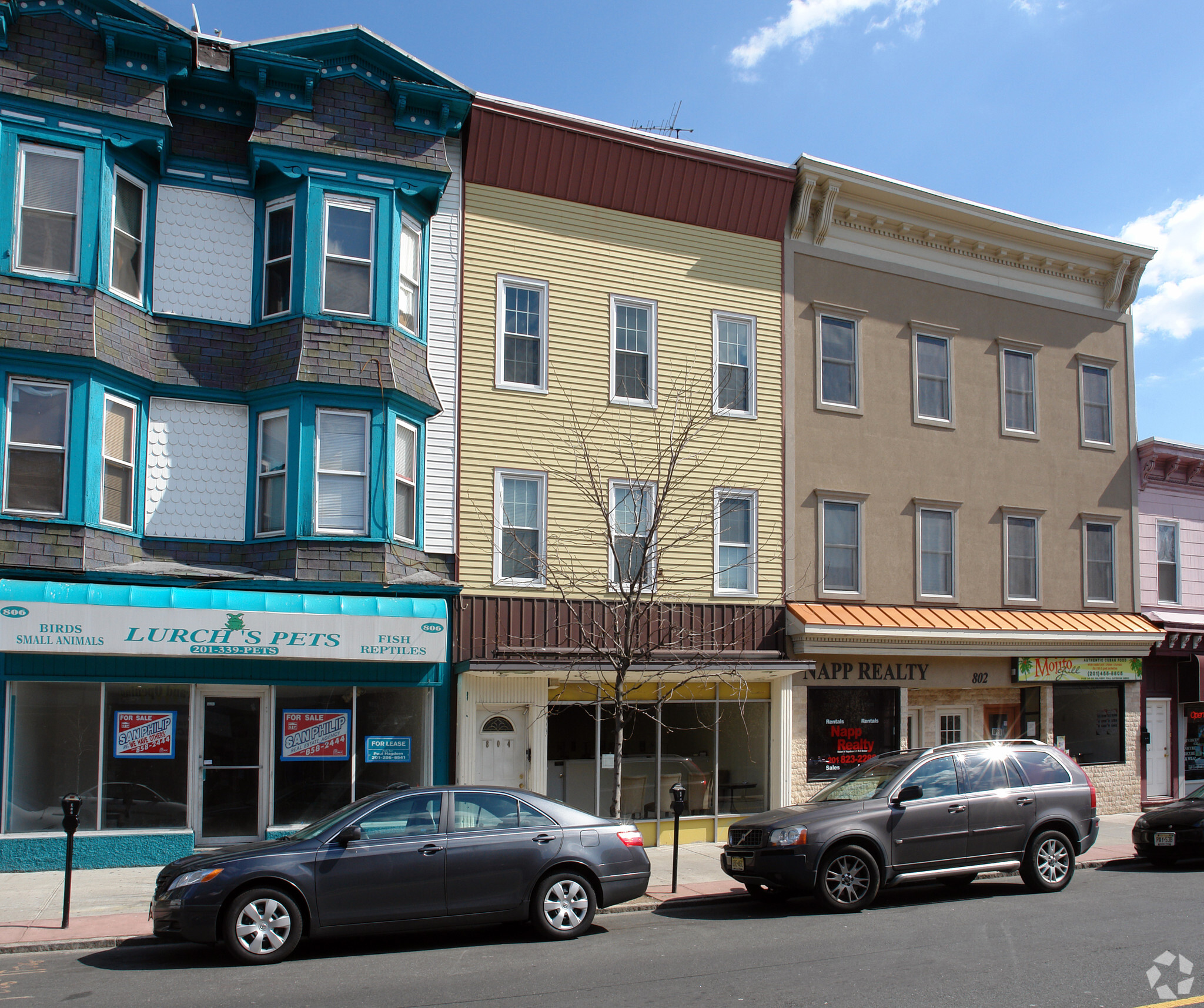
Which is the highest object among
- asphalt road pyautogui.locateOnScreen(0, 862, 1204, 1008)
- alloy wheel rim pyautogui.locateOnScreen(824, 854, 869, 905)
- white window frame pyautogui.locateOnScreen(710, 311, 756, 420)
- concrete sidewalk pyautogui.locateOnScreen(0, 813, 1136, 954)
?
white window frame pyautogui.locateOnScreen(710, 311, 756, 420)

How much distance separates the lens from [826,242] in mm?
19422

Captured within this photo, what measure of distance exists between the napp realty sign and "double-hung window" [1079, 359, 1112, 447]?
46.2ft

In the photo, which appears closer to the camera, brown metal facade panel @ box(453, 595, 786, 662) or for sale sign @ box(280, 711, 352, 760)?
for sale sign @ box(280, 711, 352, 760)

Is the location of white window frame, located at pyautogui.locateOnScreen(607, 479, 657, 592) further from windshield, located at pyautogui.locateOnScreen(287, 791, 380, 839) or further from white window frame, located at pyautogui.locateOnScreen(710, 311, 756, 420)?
windshield, located at pyautogui.locateOnScreen(287, 791, 380, 839)

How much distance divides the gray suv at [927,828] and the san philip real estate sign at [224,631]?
5.11 metres

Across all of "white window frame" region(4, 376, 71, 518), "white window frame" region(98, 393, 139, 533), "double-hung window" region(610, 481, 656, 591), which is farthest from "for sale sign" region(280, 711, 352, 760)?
"double-hung window" region(610, 481, 656, 591)

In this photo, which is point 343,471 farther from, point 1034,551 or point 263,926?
point 1034,551

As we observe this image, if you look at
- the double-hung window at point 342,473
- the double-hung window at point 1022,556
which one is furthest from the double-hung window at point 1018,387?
the double-hung window at point 342,473

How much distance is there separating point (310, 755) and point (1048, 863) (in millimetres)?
9309

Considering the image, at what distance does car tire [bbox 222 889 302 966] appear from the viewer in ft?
29.2

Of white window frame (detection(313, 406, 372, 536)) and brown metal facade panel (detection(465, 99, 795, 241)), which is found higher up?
brown metal facade panel (detection(465, 99, 795, 241))

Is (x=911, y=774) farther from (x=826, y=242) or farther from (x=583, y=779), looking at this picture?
(x=826, y=242)

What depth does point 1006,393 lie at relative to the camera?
823 inches

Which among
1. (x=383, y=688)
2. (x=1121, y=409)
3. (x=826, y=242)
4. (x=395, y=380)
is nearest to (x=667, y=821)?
(x=383, y=688)
